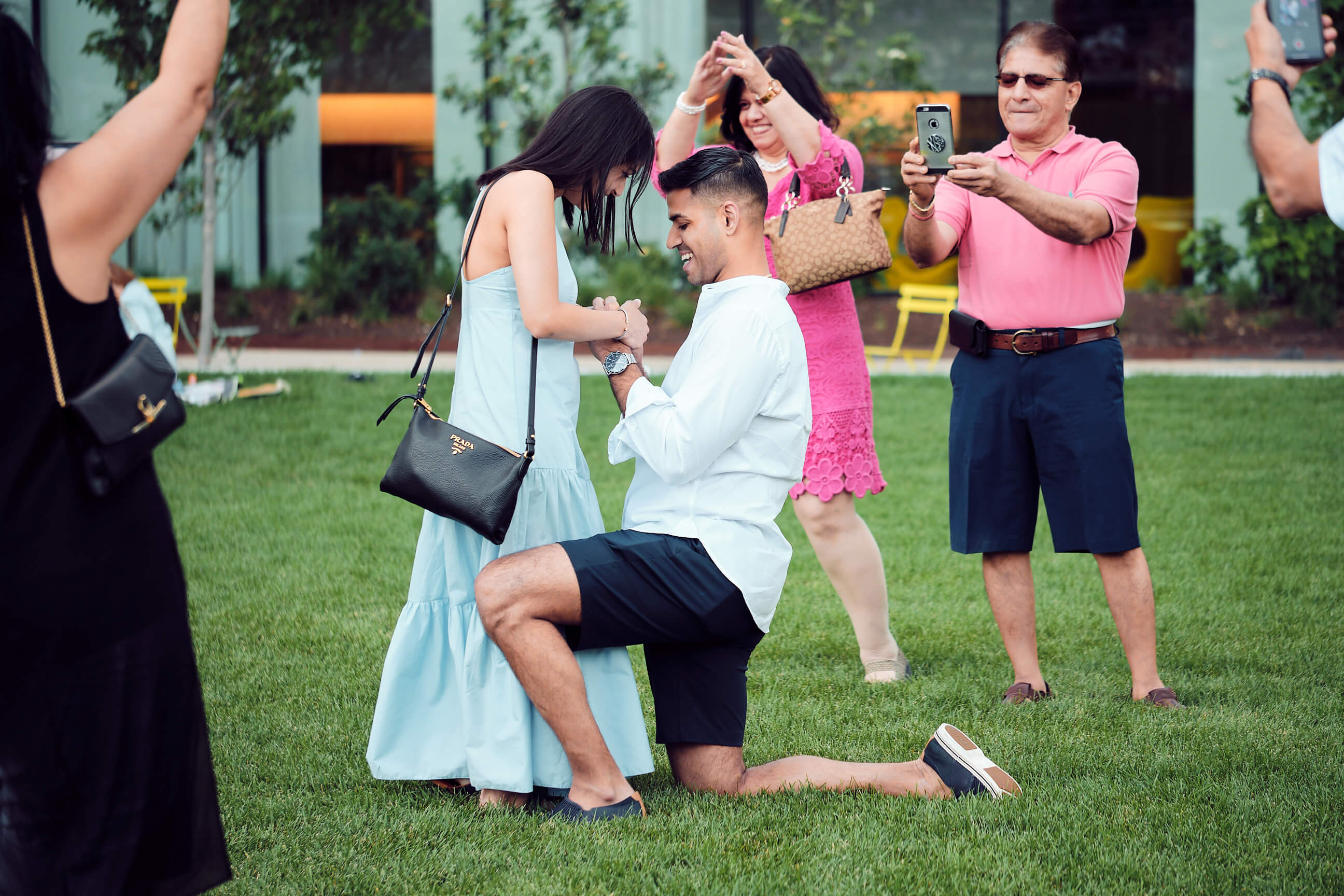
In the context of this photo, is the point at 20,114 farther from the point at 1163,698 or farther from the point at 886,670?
the point at 1163,698

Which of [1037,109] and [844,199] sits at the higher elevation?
[1037,109]

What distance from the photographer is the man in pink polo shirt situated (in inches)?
165

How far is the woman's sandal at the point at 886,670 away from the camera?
183 inches

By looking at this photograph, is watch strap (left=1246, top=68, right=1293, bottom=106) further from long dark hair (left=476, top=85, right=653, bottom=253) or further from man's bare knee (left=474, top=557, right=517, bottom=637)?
man's bare knee (left=474, top=557, right=517, bottom=637)

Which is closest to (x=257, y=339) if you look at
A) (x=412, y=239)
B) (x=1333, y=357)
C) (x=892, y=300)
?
(x=412, y=239)

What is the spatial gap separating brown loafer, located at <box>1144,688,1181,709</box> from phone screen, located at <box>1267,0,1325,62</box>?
237 cm

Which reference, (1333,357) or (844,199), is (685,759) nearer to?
(844,199)

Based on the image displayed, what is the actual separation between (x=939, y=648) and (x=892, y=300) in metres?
13.1

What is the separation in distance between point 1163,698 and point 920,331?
40.0 feet

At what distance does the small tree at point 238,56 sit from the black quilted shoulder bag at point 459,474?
10536 millimetres

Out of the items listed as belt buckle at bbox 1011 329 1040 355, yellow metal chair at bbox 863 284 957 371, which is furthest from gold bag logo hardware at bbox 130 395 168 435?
yellow metal chair at bbox 863 284 957 371

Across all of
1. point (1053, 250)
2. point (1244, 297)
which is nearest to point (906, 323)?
point (1244, 297)

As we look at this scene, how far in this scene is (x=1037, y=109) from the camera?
13.8 ft

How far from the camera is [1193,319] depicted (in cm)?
1511
